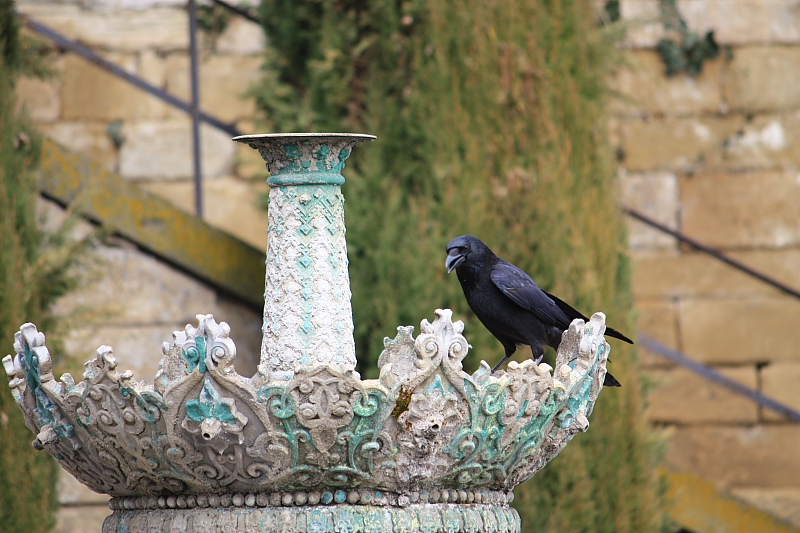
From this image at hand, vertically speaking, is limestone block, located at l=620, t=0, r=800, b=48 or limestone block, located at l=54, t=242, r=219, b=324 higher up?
limestone block, located at l=620, t=0, r=800, b=48

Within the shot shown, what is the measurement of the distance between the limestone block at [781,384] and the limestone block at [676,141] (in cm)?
137

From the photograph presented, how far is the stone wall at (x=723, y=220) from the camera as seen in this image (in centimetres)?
689

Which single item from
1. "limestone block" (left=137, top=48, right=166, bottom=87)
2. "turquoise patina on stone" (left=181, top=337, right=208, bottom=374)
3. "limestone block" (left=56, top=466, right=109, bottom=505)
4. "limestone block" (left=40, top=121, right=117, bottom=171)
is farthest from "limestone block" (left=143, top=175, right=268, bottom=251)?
"turquoise patina on stone" (left=181, top=337, right=208, bottom=374)

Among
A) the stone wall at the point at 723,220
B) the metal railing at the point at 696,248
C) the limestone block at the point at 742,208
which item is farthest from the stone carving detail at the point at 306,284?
the limestone block at the point at 742,208

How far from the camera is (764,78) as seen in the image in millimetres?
7074

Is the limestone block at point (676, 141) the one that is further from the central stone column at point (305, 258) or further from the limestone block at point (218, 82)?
the central stone column at point (305, 258)

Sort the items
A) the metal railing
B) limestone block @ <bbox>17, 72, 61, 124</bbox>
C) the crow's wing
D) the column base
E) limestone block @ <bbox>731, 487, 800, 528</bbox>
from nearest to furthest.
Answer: the column base < the crow's wing < the metal railing < limestone block @ <bbox>731, 487, 800, 528</bbox> < limestone block @ <bbox>17, 72, 61, 124</bbox>

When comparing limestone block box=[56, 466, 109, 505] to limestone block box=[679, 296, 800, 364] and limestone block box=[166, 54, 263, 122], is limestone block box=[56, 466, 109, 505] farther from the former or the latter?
limestone block box=[679, 296, 800, 364]

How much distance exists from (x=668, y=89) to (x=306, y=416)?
521cm

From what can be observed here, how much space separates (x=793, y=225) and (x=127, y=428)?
543 centimetres

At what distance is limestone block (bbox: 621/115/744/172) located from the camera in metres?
7.10

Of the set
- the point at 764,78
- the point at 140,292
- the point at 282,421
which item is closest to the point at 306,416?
the point at 282,421

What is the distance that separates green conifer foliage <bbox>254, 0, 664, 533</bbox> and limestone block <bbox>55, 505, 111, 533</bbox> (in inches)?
57.4

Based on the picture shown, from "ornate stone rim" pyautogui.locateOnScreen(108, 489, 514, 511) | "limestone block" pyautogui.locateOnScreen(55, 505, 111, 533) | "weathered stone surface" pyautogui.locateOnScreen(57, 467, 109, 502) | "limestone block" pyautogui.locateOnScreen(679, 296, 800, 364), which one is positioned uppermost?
"ornate stone rim" pyautogui.locateOnScreen(108, 489, 514, 511)
